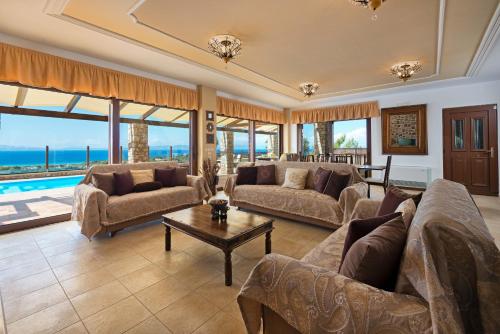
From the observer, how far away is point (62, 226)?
3365 mm

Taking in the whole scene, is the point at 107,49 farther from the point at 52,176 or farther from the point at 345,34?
the point at 52,176

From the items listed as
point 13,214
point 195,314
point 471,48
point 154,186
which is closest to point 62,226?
point 13,214

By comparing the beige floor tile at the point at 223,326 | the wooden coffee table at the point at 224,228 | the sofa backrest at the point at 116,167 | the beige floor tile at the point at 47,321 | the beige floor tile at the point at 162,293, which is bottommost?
the beige floor tile at the point at 223,326

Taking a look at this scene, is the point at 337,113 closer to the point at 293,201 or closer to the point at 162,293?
the point at 293,201

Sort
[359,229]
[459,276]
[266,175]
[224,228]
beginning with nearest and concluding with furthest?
[459,276] < [359,229] < [224,228] < [266,175]

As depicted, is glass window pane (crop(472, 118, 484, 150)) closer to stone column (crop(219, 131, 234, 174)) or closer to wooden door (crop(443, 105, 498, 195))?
wooden door (crop(443, 105, 498, 195))

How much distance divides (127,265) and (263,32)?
317cm

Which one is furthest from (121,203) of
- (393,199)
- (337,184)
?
(393,199)

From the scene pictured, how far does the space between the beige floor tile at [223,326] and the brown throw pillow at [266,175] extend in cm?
271

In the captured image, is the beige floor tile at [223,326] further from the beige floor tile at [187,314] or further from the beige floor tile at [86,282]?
the beige floor tile at [86,282]

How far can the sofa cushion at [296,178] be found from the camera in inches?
148

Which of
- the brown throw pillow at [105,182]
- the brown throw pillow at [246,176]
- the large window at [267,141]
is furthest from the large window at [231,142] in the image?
the brown throw pillow at [105,182]

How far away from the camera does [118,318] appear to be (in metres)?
1.57

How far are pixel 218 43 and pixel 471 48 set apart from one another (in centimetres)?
378
